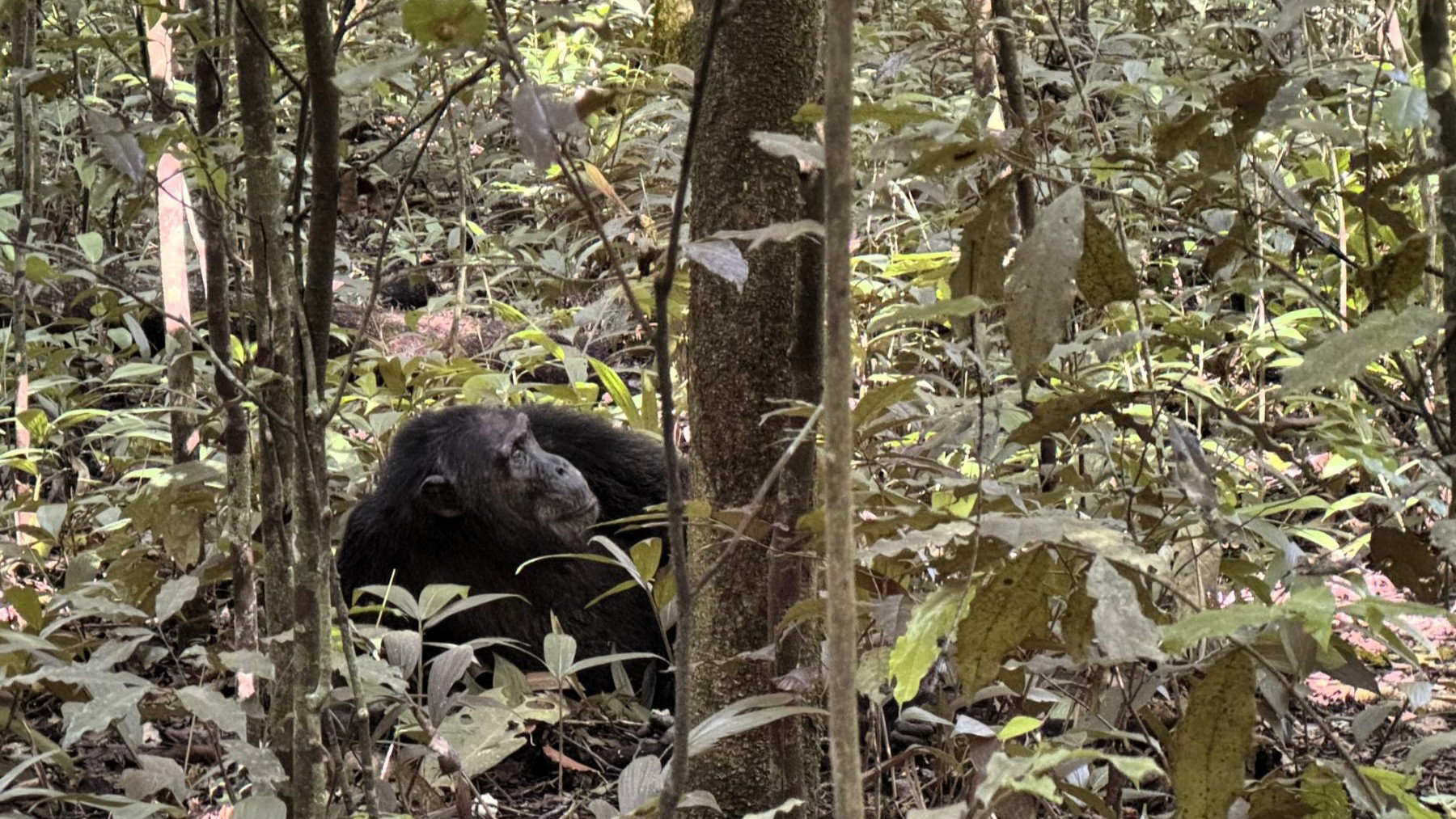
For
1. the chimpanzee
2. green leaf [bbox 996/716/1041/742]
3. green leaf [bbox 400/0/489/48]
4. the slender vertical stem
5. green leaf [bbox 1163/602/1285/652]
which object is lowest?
the chimpanzee

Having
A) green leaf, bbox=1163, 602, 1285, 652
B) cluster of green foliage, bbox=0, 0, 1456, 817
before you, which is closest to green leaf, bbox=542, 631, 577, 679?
cluster of green foliage, bbox=0, 0, 1456, 817

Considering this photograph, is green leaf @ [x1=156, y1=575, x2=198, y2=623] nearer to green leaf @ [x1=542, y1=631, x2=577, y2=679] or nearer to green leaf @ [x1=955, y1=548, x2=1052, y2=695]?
green leaf @ [x1=542, y1=631, x2=577, y2=679]

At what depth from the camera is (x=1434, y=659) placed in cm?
281

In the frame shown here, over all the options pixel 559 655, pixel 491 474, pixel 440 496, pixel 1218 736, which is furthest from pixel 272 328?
pixel 491 474

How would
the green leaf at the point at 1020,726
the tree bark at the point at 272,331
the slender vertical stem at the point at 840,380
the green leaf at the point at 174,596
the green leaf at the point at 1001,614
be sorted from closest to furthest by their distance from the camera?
the slender vertical stem at the point at 840,380
the green leaf at the point at 1001,614
the green leaf at the point at 1020,726
the tree bark at the point at 272,331
the green leaf at the point at 174,596

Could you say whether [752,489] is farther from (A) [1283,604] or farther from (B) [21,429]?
(B) [21,429]

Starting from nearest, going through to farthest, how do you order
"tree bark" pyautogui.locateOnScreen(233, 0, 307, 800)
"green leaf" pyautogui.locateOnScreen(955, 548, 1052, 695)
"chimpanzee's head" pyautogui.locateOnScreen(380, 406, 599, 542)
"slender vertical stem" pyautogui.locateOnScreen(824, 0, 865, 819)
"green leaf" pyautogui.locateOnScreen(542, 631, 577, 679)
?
"slender vertical stem" pyautogui.locateOnScreen(824, 0, 865, 819) → "green leaf" pyautogui.locateOnScreen(955, 548, 1052, 695) → "tree bark" pyautogui.locateOnScreen(233, 0, 307, 800) → "green leaf" pyautogui.locateOnScreen(542, 631, 577, 679) → "chimpanzee's head" pyautogui.locateOnScreen(380, 406, 599, 542)

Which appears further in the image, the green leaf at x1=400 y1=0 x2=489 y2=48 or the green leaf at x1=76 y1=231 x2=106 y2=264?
the green leaf at x1=76 y1=231 x2=106 y2=264

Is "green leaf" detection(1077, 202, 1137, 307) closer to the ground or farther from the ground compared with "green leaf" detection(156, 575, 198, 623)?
farther from the ground

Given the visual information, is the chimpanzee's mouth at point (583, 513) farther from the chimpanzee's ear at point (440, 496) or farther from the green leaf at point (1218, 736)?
the green leaf at point (1218, 736)

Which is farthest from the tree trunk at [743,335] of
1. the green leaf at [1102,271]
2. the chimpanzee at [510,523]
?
the chimpanzee at [510,523]

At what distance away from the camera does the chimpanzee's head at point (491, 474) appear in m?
3.87

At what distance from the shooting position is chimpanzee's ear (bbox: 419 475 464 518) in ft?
12.5

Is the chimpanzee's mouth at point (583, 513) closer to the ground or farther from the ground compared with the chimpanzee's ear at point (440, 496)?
closer to the ground
